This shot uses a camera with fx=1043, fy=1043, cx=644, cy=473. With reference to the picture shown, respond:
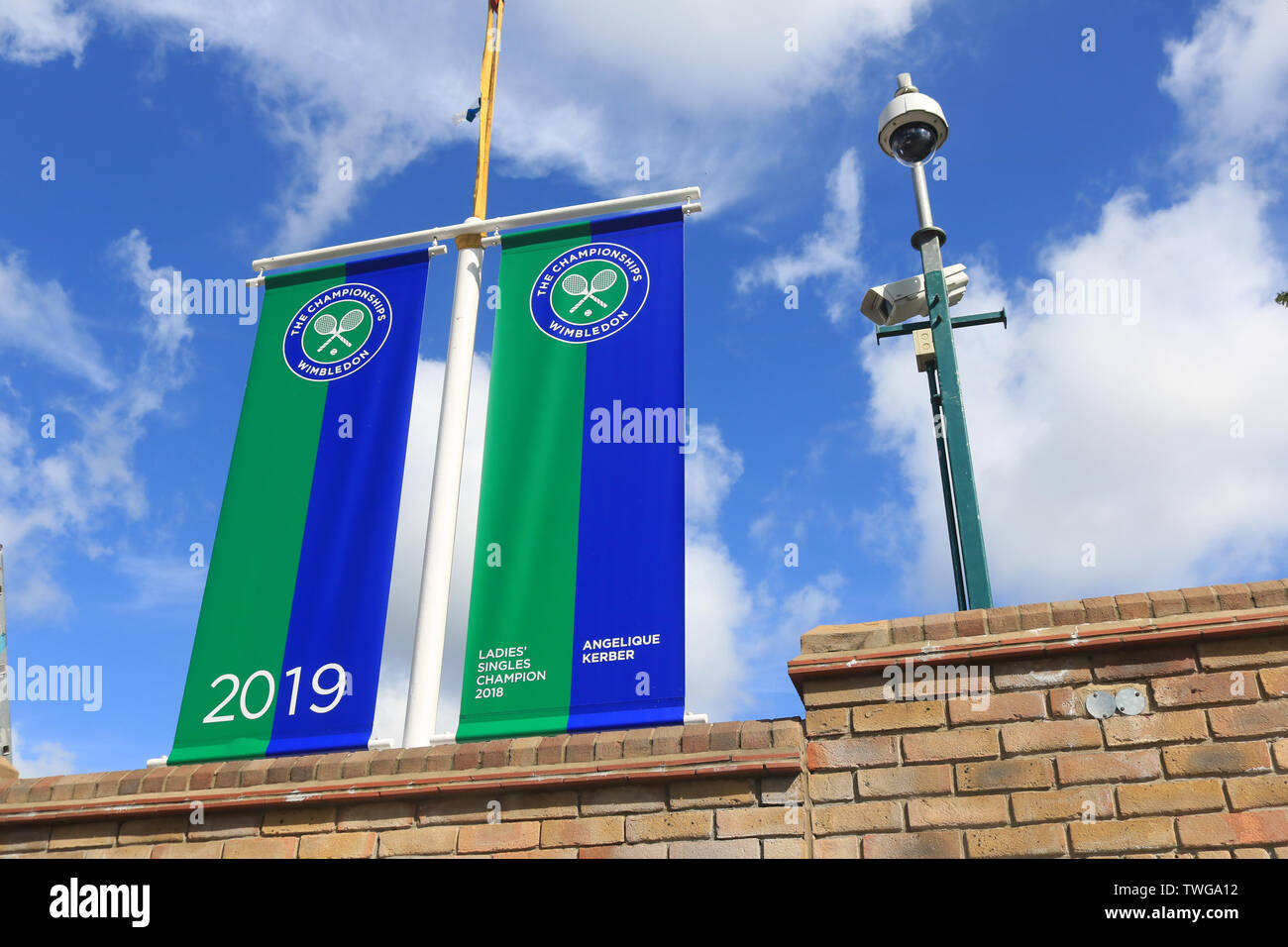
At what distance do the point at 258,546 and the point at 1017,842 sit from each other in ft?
16.3

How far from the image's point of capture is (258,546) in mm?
6922

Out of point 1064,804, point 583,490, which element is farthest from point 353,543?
point 1064,804

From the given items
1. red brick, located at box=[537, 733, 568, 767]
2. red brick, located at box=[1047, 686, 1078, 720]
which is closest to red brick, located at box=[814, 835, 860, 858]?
red brick, located at box=[1047, 686, 1078, 720]

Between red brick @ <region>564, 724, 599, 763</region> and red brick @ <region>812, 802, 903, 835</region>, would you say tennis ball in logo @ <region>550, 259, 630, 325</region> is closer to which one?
red brick @ <region>564, 724, 599, 763</region>

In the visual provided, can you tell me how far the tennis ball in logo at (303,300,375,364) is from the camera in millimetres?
7637

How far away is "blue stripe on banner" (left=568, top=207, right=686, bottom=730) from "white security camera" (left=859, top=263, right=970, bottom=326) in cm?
181

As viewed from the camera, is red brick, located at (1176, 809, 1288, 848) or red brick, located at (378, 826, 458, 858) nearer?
red brick, located at (1176, 809, 1288, 848)

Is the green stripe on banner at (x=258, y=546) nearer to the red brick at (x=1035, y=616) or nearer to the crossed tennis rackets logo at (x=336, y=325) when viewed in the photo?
the crossed tennis rackets logo at (x=336, y=325)

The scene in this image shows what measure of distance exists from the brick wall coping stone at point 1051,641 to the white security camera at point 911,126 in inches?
190

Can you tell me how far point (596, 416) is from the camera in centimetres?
670
